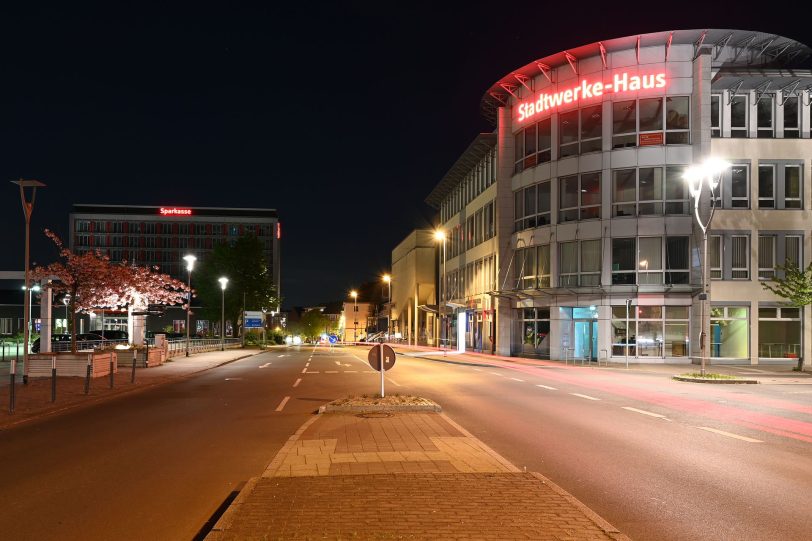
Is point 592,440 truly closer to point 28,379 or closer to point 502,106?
point 28,379

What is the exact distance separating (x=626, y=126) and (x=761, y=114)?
22.9 feet

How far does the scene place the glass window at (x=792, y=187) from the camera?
38.2m

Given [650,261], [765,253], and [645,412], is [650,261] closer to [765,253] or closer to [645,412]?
[765,253]

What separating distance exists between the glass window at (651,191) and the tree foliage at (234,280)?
52503 millimetres

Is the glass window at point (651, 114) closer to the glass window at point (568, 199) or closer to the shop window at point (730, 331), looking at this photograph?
the glass window at point (568, 199)

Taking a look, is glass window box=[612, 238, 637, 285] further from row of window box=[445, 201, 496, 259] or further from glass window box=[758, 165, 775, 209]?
row of window box=[445, 201, 496, 259]

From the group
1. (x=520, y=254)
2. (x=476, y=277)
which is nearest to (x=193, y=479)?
(x=520, y=254)

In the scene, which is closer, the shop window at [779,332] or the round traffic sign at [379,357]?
the round traffic sign at [379,357]

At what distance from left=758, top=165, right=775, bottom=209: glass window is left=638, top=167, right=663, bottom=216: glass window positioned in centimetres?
502

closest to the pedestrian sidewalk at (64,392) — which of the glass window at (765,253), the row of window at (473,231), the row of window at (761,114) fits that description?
the row of window at (473,231)

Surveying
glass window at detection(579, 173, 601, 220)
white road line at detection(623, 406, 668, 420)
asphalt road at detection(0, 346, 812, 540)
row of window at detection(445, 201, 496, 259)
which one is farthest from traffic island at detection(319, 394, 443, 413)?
row of window at detection(445, 201, 496, 259)

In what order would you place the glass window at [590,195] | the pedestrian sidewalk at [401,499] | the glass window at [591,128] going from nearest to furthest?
the pedestrian sidewalk at [401,499]
the glass window at [590,195]
the glass window at [591,128]

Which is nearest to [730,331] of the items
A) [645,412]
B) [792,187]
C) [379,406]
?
[792,187]

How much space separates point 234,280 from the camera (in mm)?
81875
